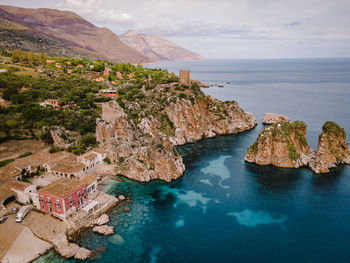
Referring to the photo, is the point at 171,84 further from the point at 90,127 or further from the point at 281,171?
the point at 281,171

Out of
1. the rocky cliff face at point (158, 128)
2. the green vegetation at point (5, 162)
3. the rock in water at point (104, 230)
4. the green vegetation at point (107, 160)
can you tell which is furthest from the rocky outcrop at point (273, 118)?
the green vegetation at point (5, 162)

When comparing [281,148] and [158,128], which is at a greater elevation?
[158,128]

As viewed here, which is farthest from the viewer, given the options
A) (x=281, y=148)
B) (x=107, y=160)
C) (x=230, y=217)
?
(x=281, y=148)

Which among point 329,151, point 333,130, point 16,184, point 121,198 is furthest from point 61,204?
point 333,130

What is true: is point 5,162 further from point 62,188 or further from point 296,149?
Result: point 296,149

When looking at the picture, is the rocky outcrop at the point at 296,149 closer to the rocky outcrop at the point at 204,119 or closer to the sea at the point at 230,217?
the sea at the point at 230,217

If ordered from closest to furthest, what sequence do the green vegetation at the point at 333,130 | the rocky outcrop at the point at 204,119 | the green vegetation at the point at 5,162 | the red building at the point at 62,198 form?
the red building at the point at 62,198 < the green vegetation at the point at 5,162 < the green vegetation at the point at 333,130 < the rocky outcrop at the point at 204,119
